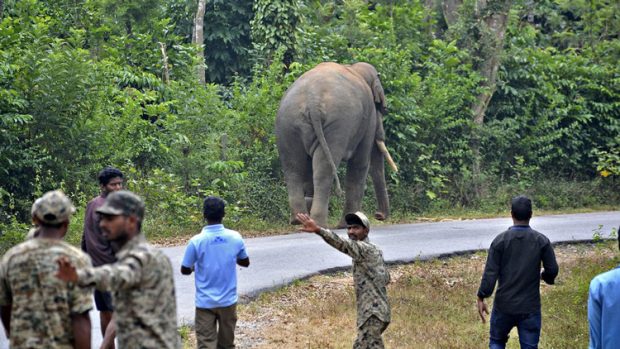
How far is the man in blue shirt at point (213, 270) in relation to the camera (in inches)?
302

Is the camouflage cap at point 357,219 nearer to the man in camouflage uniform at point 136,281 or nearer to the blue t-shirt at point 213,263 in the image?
the blue t-shirt at point 213,263

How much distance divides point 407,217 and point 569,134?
19.5 feet

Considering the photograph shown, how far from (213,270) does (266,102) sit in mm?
11524

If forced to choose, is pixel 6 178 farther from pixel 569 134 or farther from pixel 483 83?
pixel 569 134

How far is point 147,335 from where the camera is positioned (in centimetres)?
547

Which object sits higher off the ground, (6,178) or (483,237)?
(6,178)

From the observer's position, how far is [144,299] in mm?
5434

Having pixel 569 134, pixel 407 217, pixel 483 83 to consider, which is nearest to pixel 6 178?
pixel 407 217

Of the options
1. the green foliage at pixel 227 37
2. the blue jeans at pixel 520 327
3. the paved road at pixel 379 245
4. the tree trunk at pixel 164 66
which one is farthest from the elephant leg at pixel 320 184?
the green foliage at pixel 227 37

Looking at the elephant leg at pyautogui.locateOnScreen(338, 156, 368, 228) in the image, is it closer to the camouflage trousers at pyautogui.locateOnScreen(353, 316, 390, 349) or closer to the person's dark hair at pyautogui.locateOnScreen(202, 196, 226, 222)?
the camouflage trousers at pyautogui.locateOnScreen(353, 316, 390, 349)

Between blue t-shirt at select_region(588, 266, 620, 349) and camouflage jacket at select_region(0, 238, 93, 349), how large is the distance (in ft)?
8.38

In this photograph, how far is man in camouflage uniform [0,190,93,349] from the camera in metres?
5.47

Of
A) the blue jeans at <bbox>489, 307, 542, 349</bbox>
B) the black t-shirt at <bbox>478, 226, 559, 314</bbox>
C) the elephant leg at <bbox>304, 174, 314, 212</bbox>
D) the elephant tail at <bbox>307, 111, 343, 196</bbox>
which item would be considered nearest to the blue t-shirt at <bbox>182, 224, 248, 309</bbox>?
the black t-shirt at <bbox>478, 226, 559, 314</bbox>

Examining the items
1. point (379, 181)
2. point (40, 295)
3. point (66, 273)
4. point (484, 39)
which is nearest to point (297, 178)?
point (379, 181)
